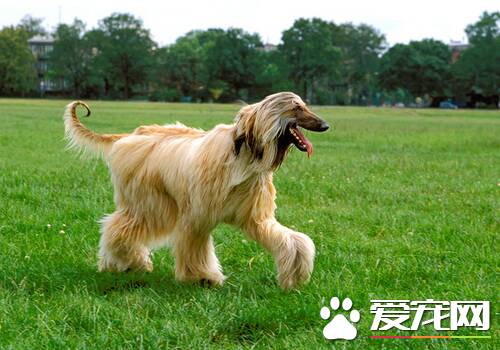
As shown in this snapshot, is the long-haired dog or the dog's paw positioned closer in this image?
the long-haired dog

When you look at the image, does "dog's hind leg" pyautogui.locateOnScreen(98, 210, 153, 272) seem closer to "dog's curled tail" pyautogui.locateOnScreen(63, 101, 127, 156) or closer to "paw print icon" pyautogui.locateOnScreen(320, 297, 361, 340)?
"dog's curled tail" pyautogui.locateOnScreen(63, 101, 127, 156)

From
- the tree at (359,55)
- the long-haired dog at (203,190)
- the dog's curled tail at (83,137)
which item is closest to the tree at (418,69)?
the tree at (359,55)

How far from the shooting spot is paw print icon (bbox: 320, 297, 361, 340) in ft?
13.4

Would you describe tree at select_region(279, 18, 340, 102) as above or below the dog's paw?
above

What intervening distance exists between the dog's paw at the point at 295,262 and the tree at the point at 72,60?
101 meters

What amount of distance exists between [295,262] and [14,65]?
324ft

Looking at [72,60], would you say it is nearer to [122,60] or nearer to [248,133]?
[122,60]

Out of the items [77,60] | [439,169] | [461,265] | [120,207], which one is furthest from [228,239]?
[77,60]

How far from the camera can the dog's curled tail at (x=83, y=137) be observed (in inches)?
242

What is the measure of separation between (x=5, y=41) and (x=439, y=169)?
94.4 m

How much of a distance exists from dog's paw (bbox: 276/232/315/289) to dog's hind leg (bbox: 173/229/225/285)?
593 mm

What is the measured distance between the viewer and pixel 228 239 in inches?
261

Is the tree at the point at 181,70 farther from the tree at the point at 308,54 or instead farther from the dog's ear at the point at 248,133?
the dog's ear at the point at 248,133

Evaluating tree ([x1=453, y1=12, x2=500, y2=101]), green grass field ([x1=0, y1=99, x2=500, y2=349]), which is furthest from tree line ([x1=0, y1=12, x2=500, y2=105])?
green grass field ([x1=0, y1=99, x2=500, y2=349])
